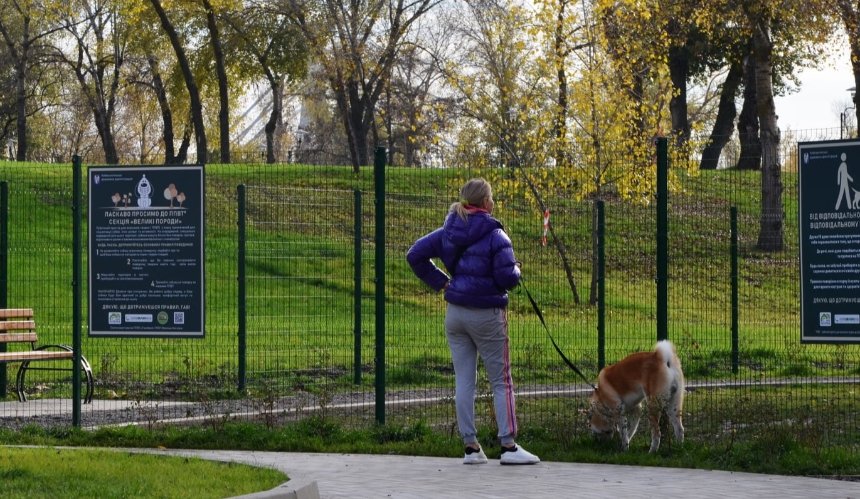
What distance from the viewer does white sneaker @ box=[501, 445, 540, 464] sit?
392 inches

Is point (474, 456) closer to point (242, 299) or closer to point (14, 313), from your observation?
point (242, 299)

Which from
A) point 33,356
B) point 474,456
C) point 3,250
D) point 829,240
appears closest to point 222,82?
point 3,250

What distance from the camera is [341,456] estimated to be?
34.9ft

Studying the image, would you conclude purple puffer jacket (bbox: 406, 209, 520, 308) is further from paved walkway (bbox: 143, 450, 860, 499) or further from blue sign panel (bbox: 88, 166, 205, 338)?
blue sign panel (bbox: 88, 166, 205, 338)

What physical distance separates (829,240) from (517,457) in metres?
3.21

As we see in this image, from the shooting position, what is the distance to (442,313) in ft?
57.1

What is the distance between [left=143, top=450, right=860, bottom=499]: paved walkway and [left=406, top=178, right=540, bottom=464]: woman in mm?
323

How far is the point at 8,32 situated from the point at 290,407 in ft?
171

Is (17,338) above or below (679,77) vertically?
below

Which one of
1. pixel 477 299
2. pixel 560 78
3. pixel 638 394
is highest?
pixel 560 78

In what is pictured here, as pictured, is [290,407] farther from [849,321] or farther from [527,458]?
[849,321]

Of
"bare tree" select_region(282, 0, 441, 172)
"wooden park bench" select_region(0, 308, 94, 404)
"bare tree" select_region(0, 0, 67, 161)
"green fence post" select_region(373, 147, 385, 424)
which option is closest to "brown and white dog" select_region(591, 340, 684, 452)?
"green fence post" select_region(373, 147, 385, 424)

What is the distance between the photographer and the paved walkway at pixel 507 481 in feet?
28.2

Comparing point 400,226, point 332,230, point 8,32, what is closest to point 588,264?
point 400,226
